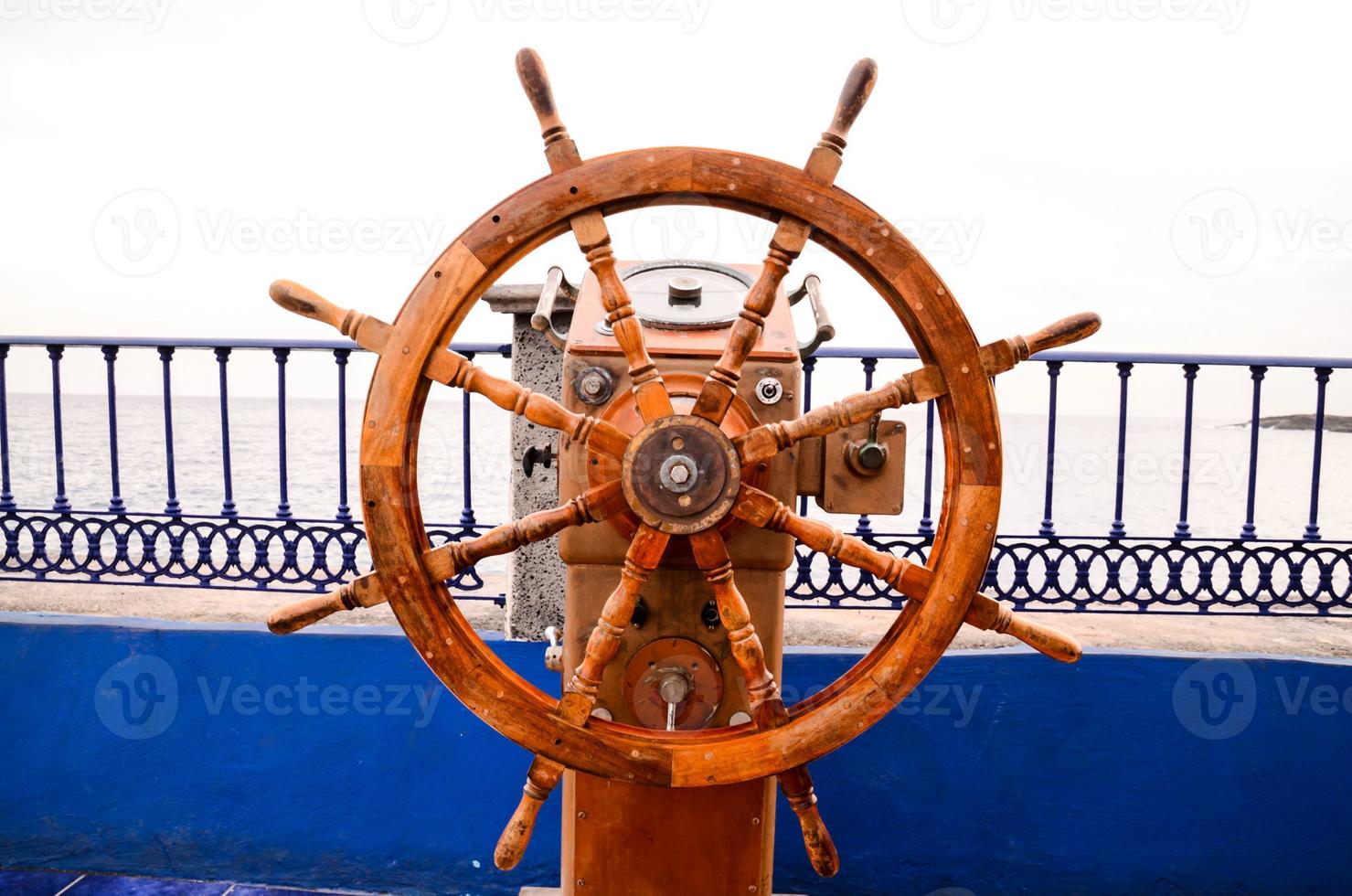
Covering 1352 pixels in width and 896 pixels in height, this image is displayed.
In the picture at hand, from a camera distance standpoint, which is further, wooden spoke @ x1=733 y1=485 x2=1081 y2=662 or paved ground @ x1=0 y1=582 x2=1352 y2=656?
paved ground @ x1=0 y1=582 x2=1352 y2=656

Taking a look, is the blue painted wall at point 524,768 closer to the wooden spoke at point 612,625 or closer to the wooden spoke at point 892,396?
the wooden spoke at point 612,625

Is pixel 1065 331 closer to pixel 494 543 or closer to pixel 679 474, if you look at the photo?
pixel 679 474

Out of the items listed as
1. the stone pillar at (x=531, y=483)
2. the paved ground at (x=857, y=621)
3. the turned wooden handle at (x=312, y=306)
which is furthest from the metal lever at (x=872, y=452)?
the paved ground at (x=857, y=621)

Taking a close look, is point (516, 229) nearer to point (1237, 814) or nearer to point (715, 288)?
point (715, 288)

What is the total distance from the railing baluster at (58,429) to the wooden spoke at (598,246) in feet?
5.95

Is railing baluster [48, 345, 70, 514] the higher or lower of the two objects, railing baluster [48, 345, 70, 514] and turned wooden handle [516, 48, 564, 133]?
the lower

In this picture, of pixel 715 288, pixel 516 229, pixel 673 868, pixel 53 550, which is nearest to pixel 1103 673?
pixel 673 868

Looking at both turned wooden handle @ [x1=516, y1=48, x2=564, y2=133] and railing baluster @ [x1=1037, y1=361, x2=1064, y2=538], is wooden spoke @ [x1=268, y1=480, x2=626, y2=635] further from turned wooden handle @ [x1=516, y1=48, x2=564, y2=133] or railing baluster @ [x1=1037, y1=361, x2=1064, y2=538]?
railing baluster @ [x1=1037, y1=361, x2=1064, y2=538]

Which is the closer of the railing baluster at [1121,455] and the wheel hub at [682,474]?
the wheel hub at [682,474]

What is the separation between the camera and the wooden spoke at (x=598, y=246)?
36.5 inches

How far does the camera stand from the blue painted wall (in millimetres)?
1849

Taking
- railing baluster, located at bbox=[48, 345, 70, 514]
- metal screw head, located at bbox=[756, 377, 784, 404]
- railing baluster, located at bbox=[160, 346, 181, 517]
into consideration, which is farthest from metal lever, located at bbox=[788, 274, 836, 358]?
railing baluster, located at bbox=[48, 345, 70, 514]

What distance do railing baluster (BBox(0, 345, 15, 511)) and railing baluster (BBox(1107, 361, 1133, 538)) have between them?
275 cm

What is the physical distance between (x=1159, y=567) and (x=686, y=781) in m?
1.68
